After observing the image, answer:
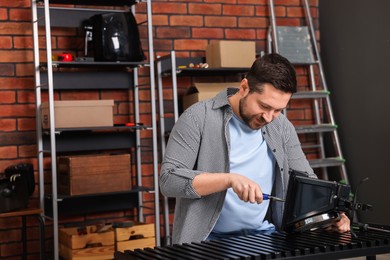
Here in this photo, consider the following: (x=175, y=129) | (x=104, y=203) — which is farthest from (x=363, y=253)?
(x=104, y=203)

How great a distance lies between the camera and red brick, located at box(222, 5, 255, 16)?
5094 mm

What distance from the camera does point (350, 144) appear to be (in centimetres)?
518

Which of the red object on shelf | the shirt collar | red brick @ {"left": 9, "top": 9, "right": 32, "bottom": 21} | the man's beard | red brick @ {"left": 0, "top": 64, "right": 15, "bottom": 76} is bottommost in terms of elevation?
the man's beard

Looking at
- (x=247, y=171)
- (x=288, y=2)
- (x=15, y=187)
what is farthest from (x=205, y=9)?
(x=247, y=171)

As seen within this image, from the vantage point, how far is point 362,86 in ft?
16.5

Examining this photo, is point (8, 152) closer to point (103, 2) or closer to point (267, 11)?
point (103, 2)

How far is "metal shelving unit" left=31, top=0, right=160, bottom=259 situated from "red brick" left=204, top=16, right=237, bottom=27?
626mm

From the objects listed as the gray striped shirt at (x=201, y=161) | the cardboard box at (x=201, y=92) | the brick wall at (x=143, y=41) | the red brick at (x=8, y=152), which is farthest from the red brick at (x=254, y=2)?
the gray striped shirt at (x=201, y=161)

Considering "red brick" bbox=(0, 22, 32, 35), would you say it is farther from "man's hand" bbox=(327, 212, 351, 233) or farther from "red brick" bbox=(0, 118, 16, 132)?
"man's hand" bbox=(327, 212, 351, 233)

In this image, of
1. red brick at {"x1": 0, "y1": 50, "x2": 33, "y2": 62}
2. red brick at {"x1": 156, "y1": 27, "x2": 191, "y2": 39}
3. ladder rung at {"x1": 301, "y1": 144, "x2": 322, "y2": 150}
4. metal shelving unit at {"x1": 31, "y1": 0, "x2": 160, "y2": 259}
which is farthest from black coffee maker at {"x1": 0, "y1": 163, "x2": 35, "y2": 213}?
ladder rung at {"x1": 301, "y1": 144, "x2": 322, "y2": 150}

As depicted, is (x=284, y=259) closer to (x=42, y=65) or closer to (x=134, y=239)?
(x=134, y=239)

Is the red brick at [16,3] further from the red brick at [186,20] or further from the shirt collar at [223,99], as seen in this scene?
the shirt collar at [223,99]

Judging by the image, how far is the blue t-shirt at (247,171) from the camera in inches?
103

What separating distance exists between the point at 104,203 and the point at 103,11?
1.25 m
